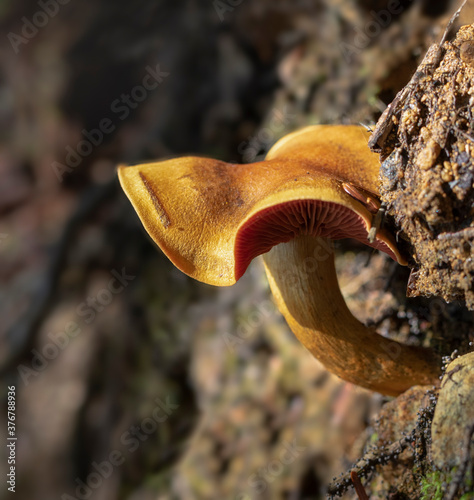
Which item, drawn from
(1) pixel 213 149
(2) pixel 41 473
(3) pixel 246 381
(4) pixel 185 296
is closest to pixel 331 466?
(3) pixel 246 381

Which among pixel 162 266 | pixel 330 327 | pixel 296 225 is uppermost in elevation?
pixel 296 225

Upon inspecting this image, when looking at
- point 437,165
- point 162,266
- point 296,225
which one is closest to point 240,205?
point 296,225

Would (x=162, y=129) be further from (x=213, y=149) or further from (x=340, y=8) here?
(x=340, y=8)

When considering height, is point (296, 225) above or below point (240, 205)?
below

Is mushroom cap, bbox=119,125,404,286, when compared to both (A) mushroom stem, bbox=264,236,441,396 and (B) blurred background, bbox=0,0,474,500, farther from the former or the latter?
(B) blurred background, bbox=0,0,474,500

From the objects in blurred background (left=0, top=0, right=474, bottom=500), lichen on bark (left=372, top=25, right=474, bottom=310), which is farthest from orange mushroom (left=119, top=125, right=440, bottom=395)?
blurred background (left=0, top=0, right=474, bottom=500)

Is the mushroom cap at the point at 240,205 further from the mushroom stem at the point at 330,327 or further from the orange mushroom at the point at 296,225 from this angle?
the mushroom stem at the point at 330,327

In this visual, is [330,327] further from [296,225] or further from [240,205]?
[240,205]
